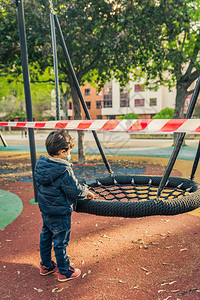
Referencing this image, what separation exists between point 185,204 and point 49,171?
103cm

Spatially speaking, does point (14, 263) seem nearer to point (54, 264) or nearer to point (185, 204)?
point (54, 264)

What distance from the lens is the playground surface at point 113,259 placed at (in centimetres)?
197

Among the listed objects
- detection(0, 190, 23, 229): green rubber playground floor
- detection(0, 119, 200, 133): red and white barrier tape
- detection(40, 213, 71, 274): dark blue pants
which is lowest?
detection(0, 190, 23, 229): green rubber playground floor

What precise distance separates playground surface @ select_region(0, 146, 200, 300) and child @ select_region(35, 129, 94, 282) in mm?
233

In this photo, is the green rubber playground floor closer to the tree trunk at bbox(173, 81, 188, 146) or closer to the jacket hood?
the jacket hood

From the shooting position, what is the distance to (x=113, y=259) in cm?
243

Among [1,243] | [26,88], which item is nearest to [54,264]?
[1,243]

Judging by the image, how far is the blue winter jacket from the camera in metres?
1.90

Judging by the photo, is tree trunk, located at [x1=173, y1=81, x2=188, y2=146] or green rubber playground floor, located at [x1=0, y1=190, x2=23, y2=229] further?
tree trunk, located at [x1=173, y1=81, x2=188, y2=146]

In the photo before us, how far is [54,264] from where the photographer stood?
230 cm

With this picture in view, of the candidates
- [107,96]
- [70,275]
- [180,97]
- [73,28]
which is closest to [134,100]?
[107,96]

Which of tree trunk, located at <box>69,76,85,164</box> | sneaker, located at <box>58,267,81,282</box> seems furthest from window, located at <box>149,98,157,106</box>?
sneaker, located at <box>58,267,81,282</box>

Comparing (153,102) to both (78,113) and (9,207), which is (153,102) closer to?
(78,113)

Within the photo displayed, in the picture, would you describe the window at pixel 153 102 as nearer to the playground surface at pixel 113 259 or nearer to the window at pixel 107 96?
the window at pixel 107 96
